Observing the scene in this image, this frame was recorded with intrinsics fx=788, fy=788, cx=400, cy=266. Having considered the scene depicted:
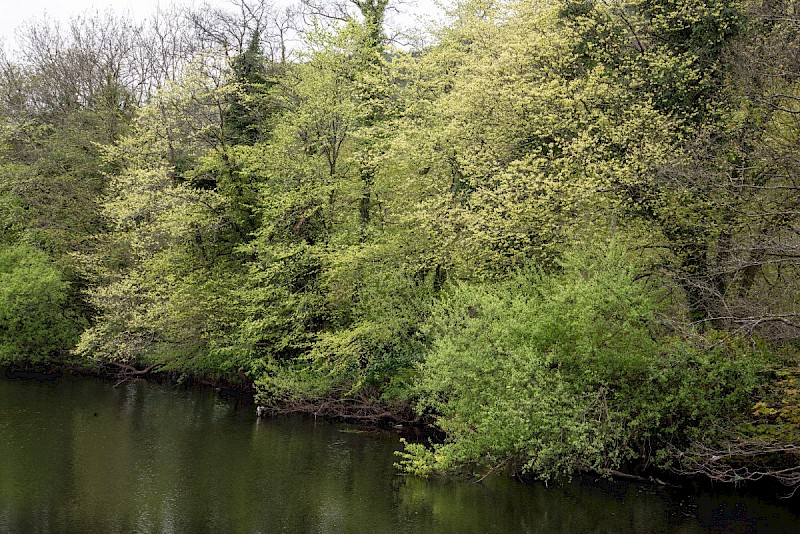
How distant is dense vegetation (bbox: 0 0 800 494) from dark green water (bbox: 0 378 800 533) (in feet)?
2.88

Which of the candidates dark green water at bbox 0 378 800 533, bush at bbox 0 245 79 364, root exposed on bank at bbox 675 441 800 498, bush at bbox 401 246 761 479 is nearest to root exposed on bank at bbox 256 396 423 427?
dark green water at bbox 0 378 800 533

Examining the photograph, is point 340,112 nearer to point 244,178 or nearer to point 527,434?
point 244,178

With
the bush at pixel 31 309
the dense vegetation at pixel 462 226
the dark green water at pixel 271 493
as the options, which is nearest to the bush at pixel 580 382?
the dense vegetation at pixel 462 226

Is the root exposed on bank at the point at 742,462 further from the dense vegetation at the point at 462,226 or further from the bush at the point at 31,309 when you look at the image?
the bush at the point at 31,309

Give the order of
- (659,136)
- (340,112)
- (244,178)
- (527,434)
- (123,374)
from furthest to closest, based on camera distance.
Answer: (123,374)
(244,178)
(340,112)
(659,136)
(527,434)

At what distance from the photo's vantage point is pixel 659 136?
18859 mm

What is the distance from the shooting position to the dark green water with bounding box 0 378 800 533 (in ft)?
47.4

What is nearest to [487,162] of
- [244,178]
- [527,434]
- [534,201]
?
[534,201]

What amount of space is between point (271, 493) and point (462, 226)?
29.1 ft

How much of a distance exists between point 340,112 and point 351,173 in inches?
83.8

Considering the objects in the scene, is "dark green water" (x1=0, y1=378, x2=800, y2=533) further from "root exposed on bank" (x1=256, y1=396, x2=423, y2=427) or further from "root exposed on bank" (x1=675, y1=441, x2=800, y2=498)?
"root exposed on bank" (x1=256, y1=396, x2=423, y2=427)

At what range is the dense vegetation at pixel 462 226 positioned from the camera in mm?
16234

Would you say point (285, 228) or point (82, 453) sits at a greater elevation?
point (285, 228)

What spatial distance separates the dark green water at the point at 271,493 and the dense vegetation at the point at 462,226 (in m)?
0.88
